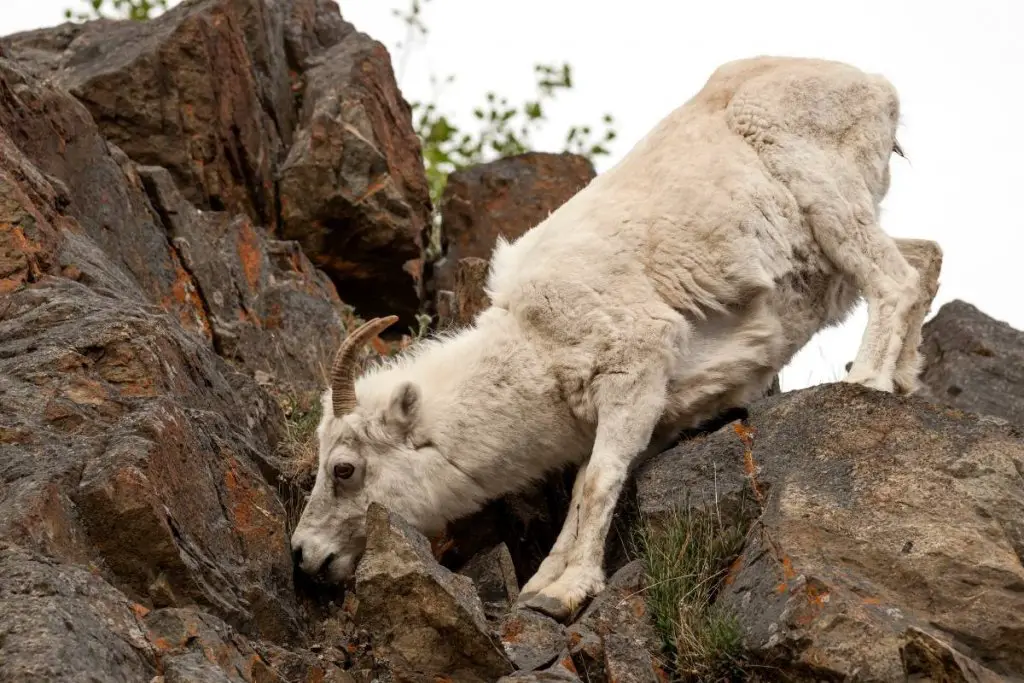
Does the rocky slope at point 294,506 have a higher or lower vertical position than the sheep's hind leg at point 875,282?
lower

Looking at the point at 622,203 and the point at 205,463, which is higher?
the point at 622,203

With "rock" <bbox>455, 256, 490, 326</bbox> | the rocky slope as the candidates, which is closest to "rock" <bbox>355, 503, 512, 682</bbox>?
the rocky slope

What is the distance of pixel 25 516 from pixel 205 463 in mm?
1484

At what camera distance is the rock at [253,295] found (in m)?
9.83

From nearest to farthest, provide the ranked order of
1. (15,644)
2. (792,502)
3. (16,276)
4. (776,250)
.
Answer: (15,644) < (792,502) < (16,276) < (776,250)

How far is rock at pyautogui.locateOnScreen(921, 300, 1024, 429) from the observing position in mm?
9062

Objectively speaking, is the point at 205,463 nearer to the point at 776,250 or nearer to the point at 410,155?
the point at 776,250

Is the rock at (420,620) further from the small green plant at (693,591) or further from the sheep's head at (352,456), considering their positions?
the sheep's head at (352,456)

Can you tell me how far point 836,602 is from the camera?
5562 millimetres

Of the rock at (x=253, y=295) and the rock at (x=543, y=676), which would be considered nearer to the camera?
the rock at (x=543, y=676)

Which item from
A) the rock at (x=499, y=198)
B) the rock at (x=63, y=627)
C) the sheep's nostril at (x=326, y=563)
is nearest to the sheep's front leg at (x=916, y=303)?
the sheep's nostril at (x=326, y=563)

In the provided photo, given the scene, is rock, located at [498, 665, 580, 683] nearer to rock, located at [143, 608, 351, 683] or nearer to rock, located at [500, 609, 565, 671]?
rock, located at [500, 609, 565, 671]

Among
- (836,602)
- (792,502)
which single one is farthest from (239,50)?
(836,602)

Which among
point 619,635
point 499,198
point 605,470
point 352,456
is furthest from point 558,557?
point 499,198
